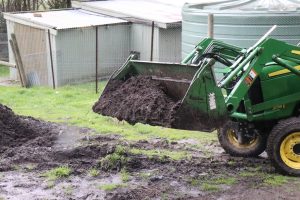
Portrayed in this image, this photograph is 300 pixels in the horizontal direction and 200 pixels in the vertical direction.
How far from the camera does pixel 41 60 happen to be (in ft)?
57.5

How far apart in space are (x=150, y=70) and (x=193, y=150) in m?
1.92

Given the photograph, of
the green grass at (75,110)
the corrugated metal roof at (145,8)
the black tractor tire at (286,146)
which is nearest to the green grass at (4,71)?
the corrugated metal roof at (145,8)

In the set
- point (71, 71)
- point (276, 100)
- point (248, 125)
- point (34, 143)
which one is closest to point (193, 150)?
point (248, 125)

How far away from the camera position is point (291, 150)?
7266 millimetres

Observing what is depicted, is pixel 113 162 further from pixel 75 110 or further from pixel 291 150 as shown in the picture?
pixel 75 110

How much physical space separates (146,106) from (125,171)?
3.71ft

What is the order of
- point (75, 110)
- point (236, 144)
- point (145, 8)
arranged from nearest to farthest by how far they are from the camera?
point (236, 144) → point (75, 110) → point (145, 8)

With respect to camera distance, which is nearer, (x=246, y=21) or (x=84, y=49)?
(x=246, y=21)

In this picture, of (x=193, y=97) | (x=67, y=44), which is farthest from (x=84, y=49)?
(x=193, y=97)

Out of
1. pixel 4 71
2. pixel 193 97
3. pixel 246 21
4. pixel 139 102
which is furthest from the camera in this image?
pixel 4 71

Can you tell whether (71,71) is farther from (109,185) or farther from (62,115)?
(109,185)

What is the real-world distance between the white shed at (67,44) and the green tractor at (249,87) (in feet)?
32.1

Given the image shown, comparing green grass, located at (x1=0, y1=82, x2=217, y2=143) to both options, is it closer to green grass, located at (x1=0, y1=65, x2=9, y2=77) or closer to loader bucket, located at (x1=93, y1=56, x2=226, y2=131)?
loader bucket, located at (x1=93, y1=56, x2=226, y2=131)

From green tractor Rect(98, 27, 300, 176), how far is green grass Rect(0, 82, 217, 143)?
6.18 ft
